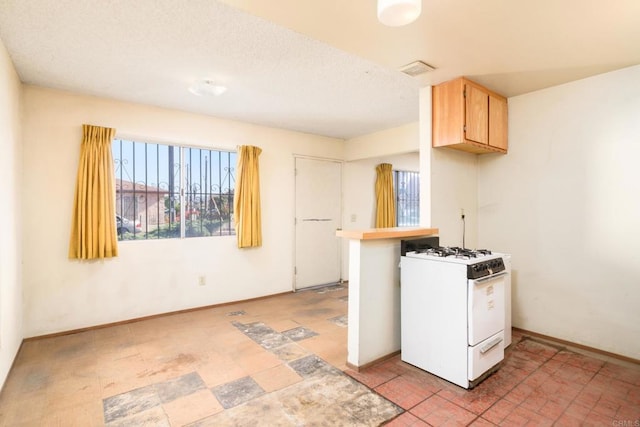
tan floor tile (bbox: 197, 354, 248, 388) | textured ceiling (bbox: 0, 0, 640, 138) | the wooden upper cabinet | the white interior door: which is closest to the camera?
textured ceiling (bbox: 0, 0, 640, 138)

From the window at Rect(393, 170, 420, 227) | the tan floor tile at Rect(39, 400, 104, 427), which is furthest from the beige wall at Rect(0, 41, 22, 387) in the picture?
the window at Rect(393, 170, 420, 227)

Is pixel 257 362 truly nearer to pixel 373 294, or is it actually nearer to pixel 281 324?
pixel 281 324

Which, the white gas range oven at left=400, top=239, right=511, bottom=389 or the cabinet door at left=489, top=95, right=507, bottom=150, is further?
the cabinet door at left=489, top=95, right=507, bottom=150

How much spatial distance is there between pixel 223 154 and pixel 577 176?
4.06 metres

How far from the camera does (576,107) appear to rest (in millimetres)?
2916

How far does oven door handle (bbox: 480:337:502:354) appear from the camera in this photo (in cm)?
229

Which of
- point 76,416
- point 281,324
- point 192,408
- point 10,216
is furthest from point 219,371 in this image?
point 10,216

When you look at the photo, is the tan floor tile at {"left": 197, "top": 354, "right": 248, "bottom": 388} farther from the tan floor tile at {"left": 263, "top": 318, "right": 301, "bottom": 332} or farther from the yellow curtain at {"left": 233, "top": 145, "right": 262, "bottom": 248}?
the yellow curtain at {"left": 233, "top": 145, "right": 262, "bottom": 248}

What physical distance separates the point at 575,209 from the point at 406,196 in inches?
146

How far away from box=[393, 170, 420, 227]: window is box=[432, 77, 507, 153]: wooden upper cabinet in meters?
3.12

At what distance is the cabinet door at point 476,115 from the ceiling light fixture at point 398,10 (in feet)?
5.49

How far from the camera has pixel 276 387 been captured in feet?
7.54

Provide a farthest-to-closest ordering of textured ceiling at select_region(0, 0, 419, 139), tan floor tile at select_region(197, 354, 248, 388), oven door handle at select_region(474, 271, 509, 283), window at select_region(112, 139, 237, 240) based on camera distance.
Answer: window at select_region(112, 139, 237, 240) < tan floor tile at select_region(197, 354, 248, 388) < oven door handle at select_region(474, 271, 509, 283) < textured ceiling at select_region(0, 0, 419, 139)

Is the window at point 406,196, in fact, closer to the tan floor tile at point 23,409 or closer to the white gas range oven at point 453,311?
the white gas range oven at point 453,311
